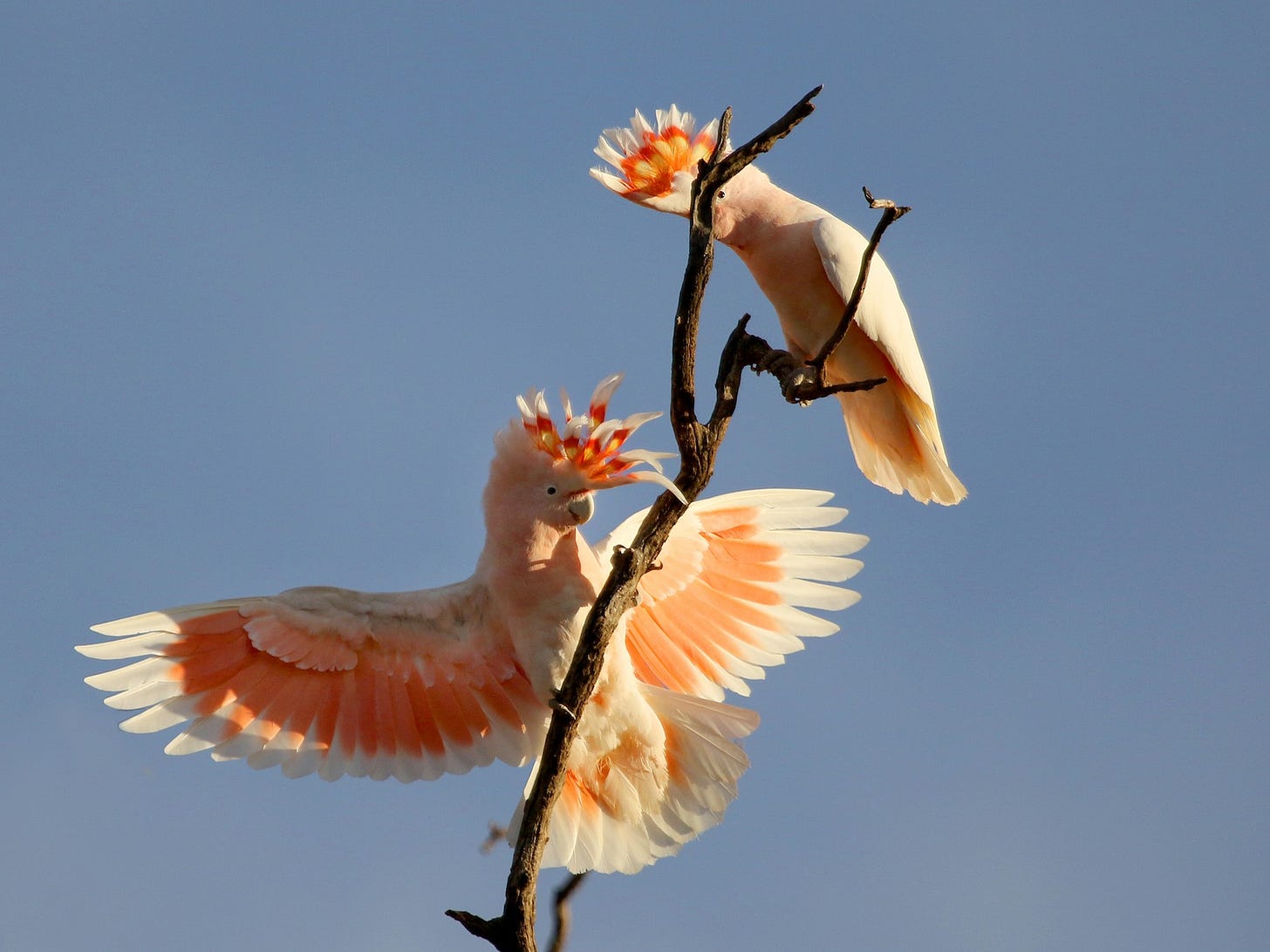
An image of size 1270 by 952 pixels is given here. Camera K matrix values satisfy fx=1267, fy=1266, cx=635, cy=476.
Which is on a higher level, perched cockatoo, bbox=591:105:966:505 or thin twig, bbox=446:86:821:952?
perched cockatoo, bbox=591:105:966:505

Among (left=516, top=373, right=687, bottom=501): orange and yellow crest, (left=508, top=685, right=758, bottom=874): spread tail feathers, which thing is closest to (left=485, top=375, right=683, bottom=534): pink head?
(left=516, top=373, right=687, bottom=501): orange and yellow crest

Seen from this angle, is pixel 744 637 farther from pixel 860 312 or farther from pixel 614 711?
pixel 860 312

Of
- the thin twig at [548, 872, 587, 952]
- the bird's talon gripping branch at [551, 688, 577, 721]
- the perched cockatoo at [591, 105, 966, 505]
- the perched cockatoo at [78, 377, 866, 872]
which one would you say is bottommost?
the thin twig at [548, 872, 587, 952]

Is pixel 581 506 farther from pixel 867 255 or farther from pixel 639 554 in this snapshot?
pixel 867 255

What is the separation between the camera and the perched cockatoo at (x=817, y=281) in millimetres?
4926

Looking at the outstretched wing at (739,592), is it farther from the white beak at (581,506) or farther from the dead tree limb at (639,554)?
the dead tree limb at (639,554)

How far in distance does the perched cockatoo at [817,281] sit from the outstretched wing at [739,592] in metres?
0.39

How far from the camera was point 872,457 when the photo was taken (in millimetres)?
5359

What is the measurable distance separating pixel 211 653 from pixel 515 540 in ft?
4.18

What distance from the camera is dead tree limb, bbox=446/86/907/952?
3969 millimetres

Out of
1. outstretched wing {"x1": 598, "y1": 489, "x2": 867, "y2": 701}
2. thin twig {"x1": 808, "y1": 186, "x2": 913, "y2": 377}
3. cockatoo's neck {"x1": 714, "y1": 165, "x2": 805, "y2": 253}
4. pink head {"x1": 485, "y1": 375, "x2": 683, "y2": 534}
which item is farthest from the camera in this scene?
outstretched wing {"x1": 598, "y1": 489, "x2": 867, "y2": 701}

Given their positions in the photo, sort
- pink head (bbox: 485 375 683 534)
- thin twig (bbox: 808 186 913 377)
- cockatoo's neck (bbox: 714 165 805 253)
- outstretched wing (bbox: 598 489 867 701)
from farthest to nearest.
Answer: outstretched wing (bbox: 598 489 867 701) < cockatoo's neck (bbox: 714 165 805 253) < pink head (bbox: 485 375 683 534) < thin twig (bbox: 808 186 913 377)

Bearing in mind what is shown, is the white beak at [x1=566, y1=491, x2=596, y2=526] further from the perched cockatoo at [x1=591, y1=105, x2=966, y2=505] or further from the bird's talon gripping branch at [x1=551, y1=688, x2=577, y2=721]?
the perched cockatoo at [x1=591, y1=105, x2=966, y2=505]

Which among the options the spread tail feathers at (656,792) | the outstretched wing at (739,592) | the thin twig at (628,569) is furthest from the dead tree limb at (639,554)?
the outstretched wing at (739,592)
